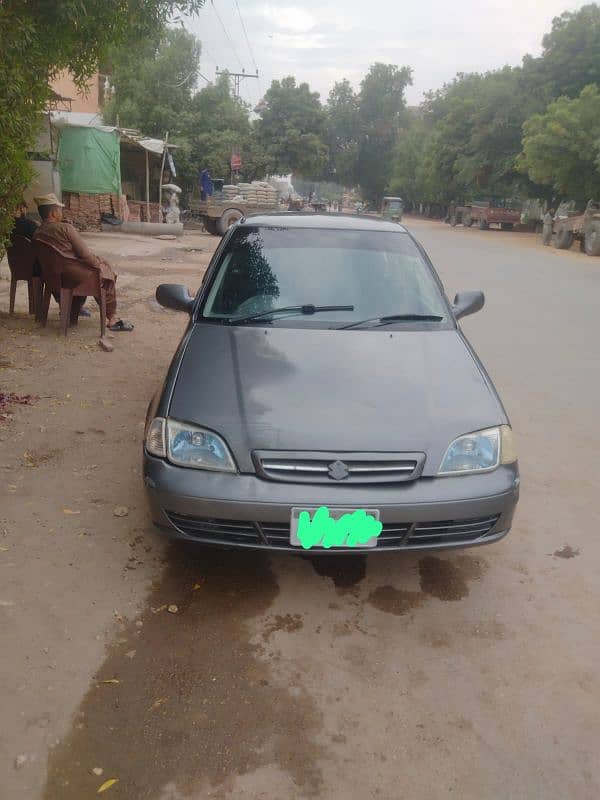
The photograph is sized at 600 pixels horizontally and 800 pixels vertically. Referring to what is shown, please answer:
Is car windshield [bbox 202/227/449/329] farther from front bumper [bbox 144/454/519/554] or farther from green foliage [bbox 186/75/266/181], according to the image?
green foliage [bbox 186/75/266/181]

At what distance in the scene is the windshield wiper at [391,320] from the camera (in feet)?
11.9

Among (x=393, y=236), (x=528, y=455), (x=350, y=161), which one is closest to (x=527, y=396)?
(x=528, y=455)

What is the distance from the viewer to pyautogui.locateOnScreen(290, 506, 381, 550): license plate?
2629 mm

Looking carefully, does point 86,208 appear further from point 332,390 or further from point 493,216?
point 493,216

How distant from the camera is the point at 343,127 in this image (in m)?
71.2

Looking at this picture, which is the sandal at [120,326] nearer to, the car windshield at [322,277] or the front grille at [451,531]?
the car windshield at [322,277]

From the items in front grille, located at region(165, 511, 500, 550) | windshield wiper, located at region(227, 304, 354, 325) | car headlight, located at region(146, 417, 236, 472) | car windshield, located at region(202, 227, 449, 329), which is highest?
car windshield, located at region(202, 227, 449, 329)

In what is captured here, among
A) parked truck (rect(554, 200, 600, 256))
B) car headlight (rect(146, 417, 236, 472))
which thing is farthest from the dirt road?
parked truck (rect(554, 200, 600, 256))

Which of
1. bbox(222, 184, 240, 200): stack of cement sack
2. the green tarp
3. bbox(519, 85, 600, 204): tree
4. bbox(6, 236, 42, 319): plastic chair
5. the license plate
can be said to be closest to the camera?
the license plate

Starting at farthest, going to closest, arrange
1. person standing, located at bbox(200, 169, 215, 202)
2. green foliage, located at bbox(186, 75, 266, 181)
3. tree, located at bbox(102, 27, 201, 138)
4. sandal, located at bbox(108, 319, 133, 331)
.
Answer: tree, located at bbox(102, 27, 201, 138)
green foliage, located at bbox(186, 75, 266, 181)
person standing, located at bbox(200, 169, 215, 202)
sandal, located at bbox(108, 319, 133, 331)

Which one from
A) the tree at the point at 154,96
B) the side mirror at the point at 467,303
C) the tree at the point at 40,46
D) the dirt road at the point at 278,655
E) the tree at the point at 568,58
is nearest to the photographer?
the dirt road at the point at 278,655

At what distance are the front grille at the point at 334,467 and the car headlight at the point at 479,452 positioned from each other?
182mm

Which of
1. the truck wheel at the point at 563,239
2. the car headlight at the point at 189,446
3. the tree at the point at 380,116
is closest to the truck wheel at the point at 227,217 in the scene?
the truck wheel at the point at 563,239

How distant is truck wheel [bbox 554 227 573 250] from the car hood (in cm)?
2413
